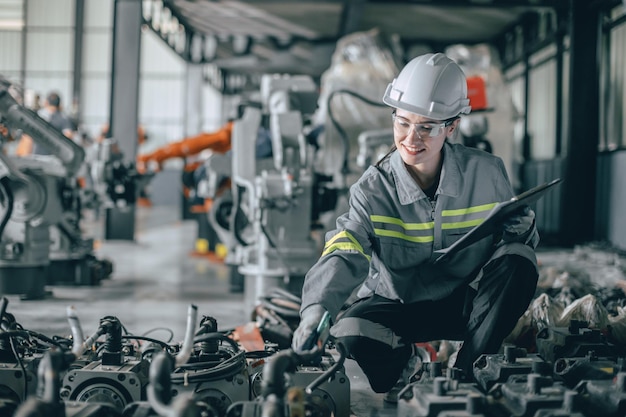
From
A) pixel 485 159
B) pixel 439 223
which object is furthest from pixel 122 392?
pixel 485 159

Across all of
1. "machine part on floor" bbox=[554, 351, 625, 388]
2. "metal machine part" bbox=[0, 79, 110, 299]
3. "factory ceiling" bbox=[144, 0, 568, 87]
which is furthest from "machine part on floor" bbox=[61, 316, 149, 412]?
"factory ceiling" bbox=[144, 0, 568, 87]

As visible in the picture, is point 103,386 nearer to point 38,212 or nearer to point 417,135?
point 417,135

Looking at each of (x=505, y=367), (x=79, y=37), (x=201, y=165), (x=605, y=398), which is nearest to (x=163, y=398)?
(x=505, y=367)

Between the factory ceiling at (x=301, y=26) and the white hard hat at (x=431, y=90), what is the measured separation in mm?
7487

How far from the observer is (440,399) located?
1.84 metres

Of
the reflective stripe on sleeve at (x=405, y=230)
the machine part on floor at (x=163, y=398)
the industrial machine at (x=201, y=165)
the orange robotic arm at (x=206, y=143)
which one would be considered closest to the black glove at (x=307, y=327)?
the machine part on floor at (x=163, y=398)

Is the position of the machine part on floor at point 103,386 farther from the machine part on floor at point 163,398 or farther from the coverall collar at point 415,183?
the coverall collar at point 415,183

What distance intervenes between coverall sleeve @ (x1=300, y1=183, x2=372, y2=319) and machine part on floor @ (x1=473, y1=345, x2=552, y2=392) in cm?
45

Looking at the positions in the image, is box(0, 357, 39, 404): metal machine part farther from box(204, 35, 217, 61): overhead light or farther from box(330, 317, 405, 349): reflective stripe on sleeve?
box(204, 35, 217, 61): overhead light

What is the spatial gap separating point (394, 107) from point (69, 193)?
3.62 metres

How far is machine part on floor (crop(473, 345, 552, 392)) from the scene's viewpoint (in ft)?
6.95

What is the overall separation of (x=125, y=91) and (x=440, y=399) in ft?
26.1

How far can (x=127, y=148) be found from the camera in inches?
356

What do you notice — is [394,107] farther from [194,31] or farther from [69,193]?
[194,31]
